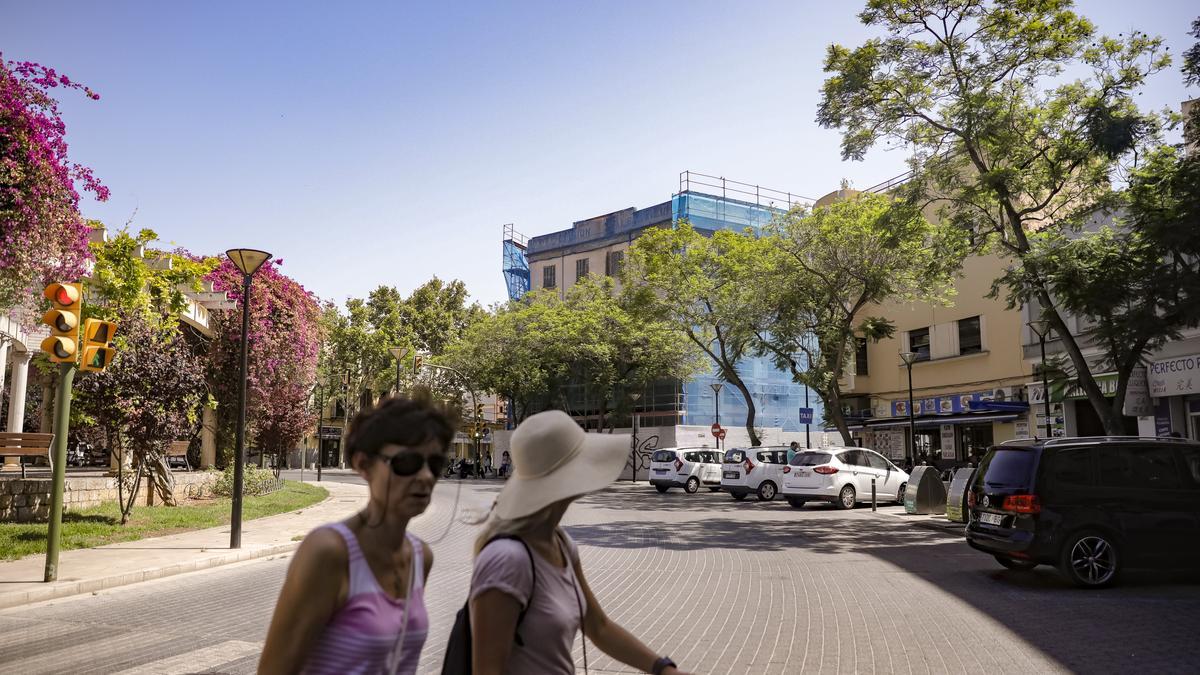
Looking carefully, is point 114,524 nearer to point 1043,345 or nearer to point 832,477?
point 832,477

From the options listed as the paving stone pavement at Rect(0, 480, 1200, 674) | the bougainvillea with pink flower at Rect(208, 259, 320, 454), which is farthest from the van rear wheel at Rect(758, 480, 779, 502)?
the bougainvillea with pink flower at Rect(208, 259, 320, 454)

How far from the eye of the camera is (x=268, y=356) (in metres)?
25.2

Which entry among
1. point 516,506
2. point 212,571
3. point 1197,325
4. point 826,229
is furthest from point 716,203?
point 516,506

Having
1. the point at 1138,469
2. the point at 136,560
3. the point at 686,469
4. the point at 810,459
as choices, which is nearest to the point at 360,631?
the point at 1138,469

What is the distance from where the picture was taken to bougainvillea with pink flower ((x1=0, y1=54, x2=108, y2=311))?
993 cm

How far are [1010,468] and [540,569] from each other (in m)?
9.09

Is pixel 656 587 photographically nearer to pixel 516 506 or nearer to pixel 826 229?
pixel 516 506

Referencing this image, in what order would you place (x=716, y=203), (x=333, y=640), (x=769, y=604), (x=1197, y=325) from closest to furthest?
(x=333, y=640)
(x=769, y=604)
(x=1197, y=325)
(x=716, y=203)

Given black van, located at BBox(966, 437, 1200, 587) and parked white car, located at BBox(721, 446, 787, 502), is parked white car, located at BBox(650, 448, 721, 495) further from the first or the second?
black van, located at BBox(966, 437, 1200, 587)

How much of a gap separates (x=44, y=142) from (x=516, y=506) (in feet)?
34.9

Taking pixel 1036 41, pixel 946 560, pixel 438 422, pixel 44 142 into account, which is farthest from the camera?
pixel 1036 41

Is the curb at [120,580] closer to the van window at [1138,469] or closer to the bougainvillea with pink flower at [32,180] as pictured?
the bougainvillea with pink flower at [32,180]

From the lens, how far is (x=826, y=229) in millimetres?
26609

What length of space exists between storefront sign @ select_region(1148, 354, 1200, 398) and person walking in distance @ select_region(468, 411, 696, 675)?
891 inches
